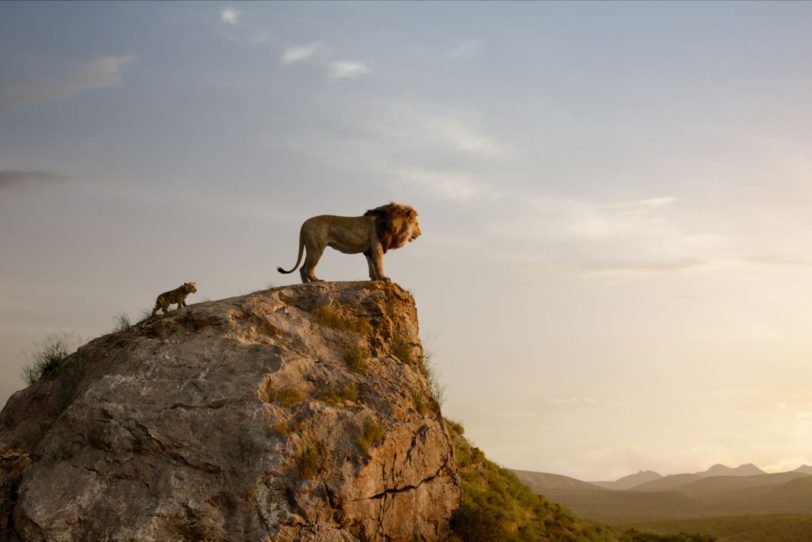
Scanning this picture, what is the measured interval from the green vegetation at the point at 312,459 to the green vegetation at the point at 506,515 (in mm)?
4048

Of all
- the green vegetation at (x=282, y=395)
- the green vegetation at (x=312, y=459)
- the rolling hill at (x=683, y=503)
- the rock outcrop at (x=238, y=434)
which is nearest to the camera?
the rock outcrop at (x=238, y=434)

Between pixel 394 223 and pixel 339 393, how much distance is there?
5.02 metres

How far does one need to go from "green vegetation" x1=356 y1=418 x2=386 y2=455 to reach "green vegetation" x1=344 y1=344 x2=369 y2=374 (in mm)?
1659

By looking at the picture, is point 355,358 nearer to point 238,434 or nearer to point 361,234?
point 361,234

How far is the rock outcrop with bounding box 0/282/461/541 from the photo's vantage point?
12352 millimetres

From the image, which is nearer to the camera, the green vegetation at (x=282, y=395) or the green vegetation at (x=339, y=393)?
the green vegetation at (x=282, y=395)

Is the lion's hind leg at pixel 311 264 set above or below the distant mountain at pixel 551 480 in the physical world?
above

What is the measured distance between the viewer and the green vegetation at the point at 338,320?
16625 millimetres

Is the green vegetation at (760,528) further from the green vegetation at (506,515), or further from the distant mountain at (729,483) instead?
the distant mountain at (729,483)

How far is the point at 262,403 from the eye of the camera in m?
13.6

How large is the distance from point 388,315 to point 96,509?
25.6 ft

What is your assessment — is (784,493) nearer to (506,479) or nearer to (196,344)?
(506,479)

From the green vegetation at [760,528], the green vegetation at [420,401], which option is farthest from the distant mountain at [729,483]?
the green vegetation at [420,401]

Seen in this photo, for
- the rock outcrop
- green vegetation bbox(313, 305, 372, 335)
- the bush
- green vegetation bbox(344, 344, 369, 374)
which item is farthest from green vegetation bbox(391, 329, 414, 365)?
the bush
